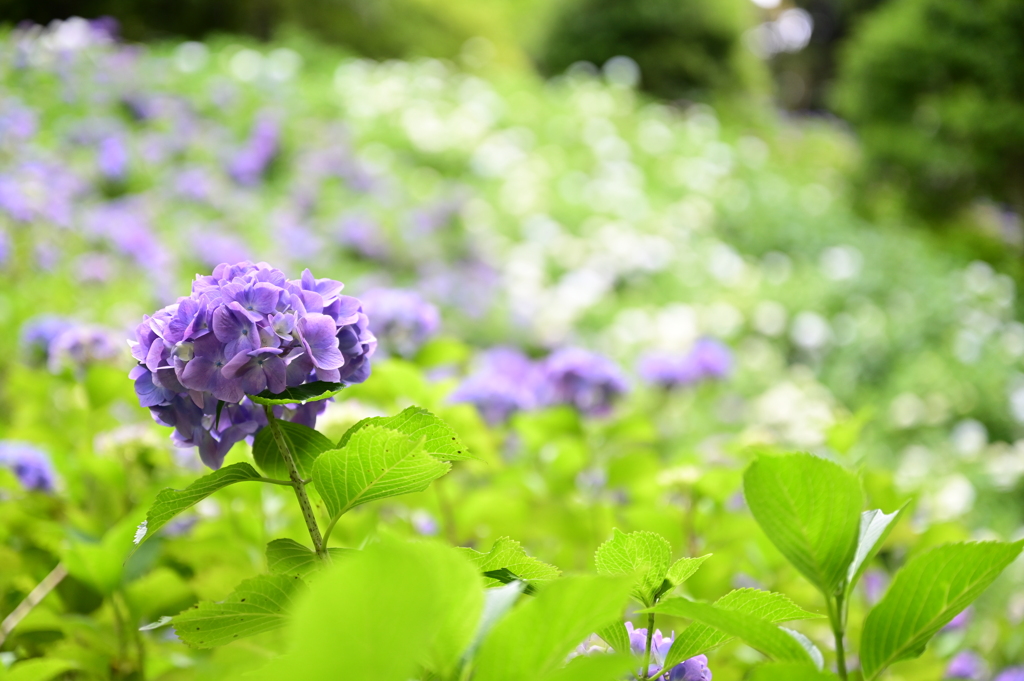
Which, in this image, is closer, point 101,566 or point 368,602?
point 368,602

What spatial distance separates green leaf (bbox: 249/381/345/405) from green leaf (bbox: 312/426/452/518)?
0.18ft

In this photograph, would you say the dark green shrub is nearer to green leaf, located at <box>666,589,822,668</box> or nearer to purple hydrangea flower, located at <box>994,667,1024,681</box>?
purple hydrangea flower, located at <box>994,667,1024,681</box>

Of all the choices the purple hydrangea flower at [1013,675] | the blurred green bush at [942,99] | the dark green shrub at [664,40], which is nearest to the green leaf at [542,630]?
the purple hydrangea flower at [1013,675]

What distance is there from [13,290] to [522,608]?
2.17m

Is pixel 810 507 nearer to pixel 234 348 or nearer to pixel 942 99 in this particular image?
pixel 234 348

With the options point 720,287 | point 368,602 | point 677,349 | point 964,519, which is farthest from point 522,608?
point 720,287

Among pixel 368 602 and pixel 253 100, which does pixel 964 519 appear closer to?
pixel 368 602

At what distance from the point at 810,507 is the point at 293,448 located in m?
0.33

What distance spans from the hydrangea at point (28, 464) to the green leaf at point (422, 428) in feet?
2.69

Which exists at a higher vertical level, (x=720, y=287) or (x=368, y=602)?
(x=368, y=602)

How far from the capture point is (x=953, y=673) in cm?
115

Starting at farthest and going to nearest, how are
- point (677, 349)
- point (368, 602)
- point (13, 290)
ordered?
point (677, 349) → point (13, 290) → point (368, 602)

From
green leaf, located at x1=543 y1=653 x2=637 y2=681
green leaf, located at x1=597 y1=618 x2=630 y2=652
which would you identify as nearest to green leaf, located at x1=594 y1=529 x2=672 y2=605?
green leaf, located at x1=597 y1=618 x2=630 y2=652

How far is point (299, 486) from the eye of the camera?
0.51 meters
